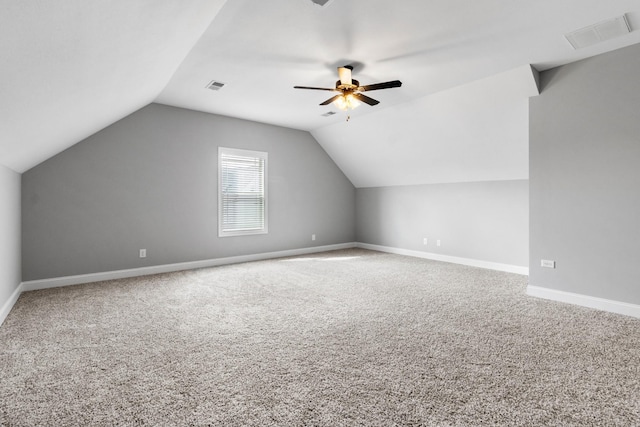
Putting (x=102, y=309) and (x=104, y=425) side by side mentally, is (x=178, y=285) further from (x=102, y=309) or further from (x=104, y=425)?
(x=104, y=425)

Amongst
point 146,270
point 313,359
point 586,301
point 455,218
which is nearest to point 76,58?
point 313,359

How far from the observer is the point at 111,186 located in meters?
4.66

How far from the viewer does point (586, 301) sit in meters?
3.44

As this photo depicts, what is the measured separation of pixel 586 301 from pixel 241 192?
525cm

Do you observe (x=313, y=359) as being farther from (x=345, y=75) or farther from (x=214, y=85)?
(x=214, y=85)

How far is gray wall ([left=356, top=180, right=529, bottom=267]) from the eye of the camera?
5129mm

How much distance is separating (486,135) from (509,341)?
3222 mm

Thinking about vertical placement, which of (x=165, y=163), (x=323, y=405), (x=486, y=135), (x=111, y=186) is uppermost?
(x=486, y=135)

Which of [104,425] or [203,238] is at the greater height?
[203,238]

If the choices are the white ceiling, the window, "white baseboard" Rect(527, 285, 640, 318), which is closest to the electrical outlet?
"white baseboard" Rect(527, 285, 640, 318)

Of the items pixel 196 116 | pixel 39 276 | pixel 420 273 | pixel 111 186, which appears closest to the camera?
pixel 39 276

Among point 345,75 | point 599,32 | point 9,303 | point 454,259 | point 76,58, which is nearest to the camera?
point 76,58

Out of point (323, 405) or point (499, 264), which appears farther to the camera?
point (499, 264)

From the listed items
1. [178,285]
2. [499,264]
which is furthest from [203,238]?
[499,264]
